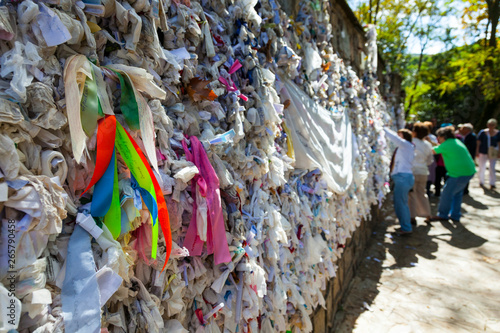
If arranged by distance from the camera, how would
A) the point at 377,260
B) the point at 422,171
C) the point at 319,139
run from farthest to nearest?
the point at 422,171 < the point at 377,260 < the point at 319,139

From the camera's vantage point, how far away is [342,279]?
375 cm

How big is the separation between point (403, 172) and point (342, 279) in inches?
101

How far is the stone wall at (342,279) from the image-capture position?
2.86 metres

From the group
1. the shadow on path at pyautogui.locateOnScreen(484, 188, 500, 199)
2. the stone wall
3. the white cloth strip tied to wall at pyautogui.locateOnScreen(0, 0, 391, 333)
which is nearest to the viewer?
the white cloth strip tied to wall at pyautogui.locateOnScreen(0, 0, 391, 333)

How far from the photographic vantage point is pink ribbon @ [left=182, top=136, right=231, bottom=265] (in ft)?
4.25

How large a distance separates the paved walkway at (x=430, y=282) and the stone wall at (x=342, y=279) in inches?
4.3

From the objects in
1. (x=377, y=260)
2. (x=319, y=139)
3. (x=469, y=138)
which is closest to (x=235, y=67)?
(x=319, y=139)

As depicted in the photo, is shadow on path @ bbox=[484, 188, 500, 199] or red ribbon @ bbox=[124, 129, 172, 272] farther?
shadow on path @ bbox=[484, 188, 500, 199]

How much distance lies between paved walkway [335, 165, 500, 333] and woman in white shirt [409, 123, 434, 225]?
30 centimetres

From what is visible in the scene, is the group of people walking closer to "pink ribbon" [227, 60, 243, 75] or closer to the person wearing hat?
the person wearing hat

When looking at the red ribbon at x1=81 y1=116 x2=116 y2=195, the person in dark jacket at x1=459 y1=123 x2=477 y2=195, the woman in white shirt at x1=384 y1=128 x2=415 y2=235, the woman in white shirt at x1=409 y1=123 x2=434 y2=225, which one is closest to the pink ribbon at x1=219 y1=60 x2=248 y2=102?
the red ribbon at x1=81 y1=116 x2=116 y2=195

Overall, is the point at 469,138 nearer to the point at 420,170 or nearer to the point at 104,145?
the point at 420,170

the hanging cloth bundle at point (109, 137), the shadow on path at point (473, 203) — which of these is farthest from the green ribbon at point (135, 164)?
the shadow on path at point (473, 203)

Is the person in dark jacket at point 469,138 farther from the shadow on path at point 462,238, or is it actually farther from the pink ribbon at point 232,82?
the pink ribbon at point 232,82
